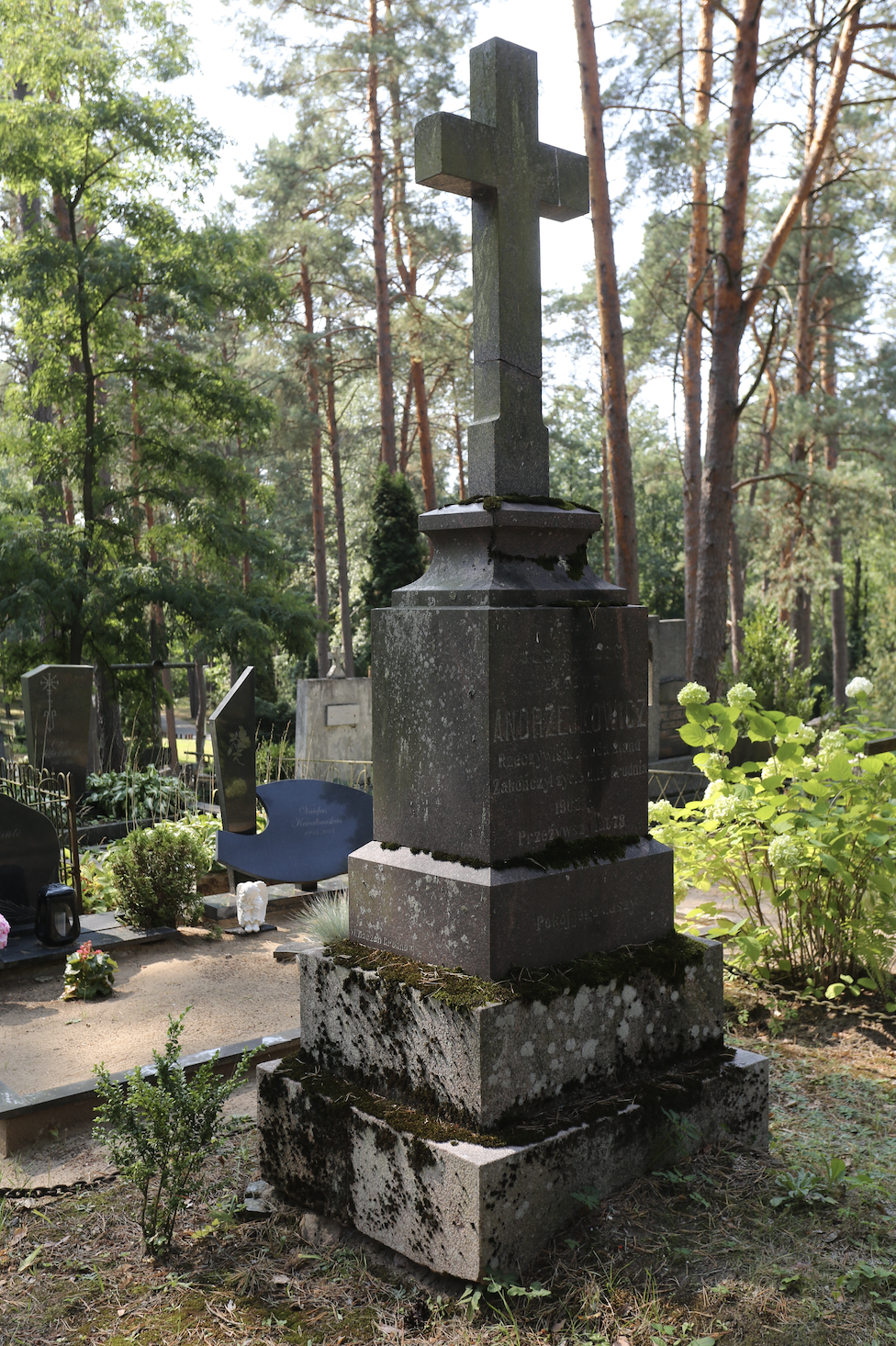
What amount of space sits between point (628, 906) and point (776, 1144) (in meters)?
0.87

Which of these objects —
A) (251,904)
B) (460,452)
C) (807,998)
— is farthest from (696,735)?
(460,452)

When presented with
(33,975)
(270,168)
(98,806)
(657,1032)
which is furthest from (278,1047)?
(270,168)

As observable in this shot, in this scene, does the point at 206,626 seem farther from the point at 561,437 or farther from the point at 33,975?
the point at 561,437

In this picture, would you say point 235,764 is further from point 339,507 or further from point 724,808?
point 339,507

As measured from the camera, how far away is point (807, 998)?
4.45 meters

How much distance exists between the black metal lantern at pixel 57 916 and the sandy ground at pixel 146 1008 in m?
0.22

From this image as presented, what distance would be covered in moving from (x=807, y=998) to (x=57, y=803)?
5520 mm

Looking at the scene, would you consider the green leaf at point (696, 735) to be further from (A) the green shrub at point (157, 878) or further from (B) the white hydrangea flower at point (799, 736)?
(A) the green shrub at point (157, 878)

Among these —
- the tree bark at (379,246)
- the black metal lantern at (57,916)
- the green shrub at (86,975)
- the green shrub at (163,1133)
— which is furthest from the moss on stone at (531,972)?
the tree bark at (379,246)

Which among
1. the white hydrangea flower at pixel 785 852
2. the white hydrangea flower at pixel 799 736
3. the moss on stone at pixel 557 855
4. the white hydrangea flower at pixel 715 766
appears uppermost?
the white hydrangea flower at pixel 799 736

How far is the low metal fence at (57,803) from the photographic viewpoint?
657 centimetres

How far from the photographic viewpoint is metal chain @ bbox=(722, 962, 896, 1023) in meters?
4.29

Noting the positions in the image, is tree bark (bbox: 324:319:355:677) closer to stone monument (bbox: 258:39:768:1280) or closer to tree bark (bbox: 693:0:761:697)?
tree bark (bbox: 693:0:761:697)

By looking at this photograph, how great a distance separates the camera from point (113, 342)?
45.2 ft
